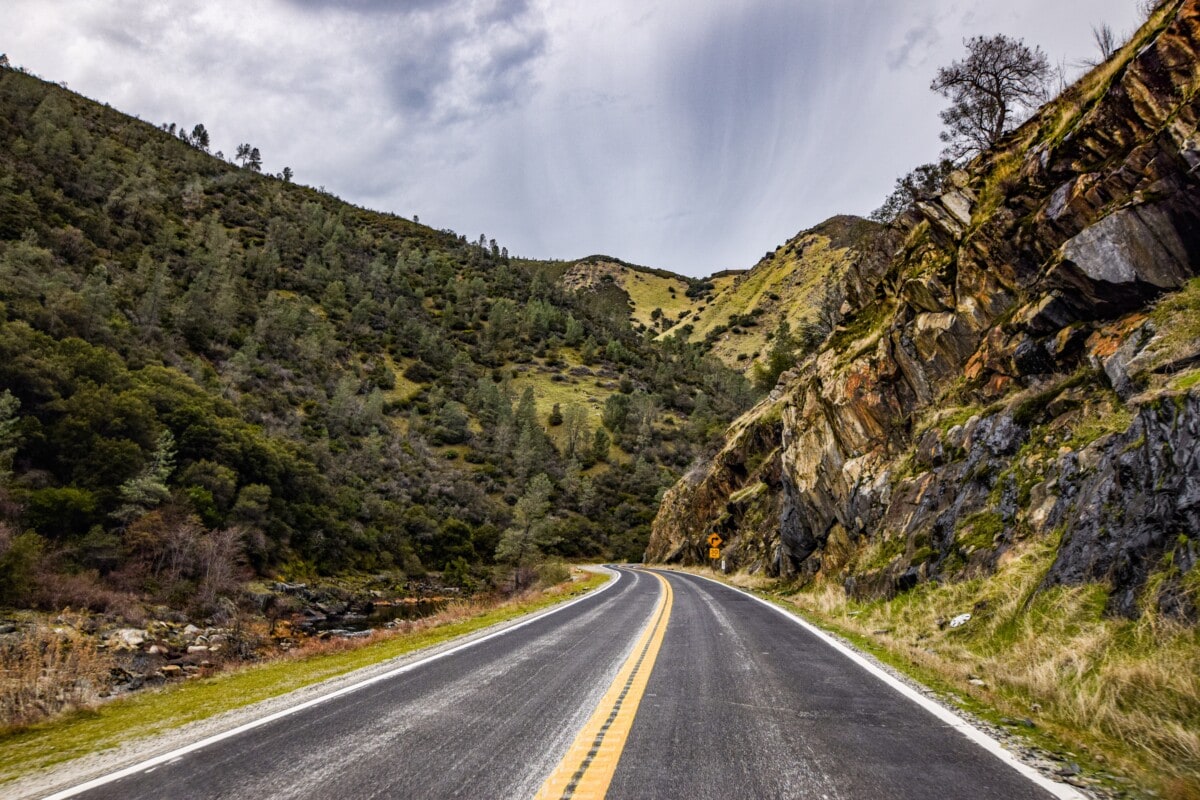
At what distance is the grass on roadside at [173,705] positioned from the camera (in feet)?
16.0

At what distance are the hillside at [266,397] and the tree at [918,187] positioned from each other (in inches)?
1334

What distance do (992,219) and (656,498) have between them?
66808 mm

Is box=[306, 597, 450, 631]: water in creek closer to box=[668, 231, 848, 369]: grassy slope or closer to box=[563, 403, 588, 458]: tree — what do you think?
box=[563, 403, 588, 458]: tree

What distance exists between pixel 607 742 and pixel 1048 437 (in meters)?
10.7

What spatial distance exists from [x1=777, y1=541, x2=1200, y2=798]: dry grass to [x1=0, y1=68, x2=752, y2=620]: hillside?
30.0m

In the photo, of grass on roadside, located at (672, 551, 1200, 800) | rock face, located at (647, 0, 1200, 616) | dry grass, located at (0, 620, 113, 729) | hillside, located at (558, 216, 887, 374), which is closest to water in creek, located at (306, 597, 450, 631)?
dry grass, located at (0, 620, 113, 729)

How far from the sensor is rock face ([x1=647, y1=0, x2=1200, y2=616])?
22.7 feet

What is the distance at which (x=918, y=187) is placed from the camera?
30.0m

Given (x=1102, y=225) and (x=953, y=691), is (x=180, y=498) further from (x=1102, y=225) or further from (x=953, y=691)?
(x=1102, y=225)

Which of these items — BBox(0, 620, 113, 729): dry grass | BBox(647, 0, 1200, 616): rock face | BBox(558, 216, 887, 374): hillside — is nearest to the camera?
BBox(0, 620, 113, 729): dry grass

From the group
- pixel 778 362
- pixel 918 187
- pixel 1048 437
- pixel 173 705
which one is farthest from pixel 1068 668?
pixel 778 362

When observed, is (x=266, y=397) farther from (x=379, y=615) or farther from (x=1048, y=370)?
(x=1048, y=370)

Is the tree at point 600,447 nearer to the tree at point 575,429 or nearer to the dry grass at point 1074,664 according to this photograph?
the tree at point 575,429

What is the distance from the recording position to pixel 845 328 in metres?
27.0
